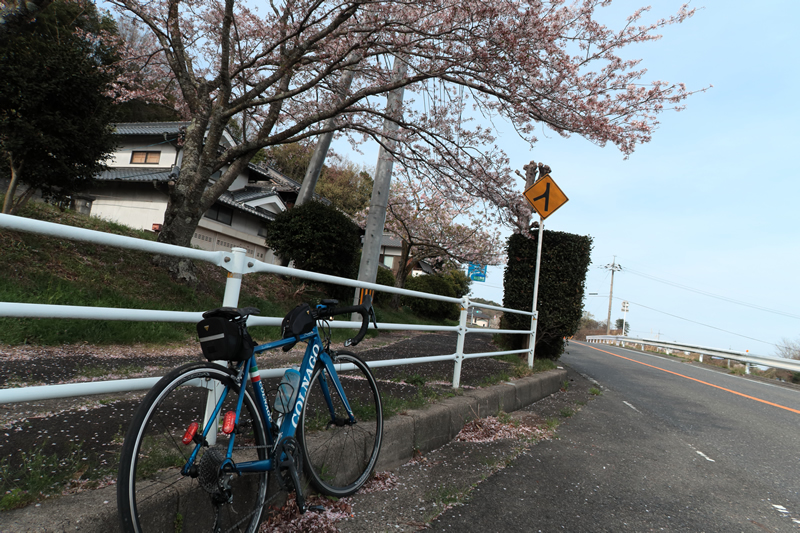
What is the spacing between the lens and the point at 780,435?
5.54 metres

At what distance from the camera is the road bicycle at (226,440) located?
1606 mm

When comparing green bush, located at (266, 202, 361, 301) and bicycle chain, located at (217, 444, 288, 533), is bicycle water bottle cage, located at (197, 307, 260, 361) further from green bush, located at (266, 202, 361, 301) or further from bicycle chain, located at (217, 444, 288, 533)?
green bush, located at (266, 202, 361, 301)

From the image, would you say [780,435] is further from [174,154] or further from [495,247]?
[174,154]

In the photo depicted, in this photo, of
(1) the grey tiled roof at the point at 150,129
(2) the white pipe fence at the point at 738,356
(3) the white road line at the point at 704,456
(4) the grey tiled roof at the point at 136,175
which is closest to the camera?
(3) the white road line at the point at 704,456

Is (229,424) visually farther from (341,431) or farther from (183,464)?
(341,431)

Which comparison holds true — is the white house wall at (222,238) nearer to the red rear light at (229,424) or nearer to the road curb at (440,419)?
the road curb at (440,419)

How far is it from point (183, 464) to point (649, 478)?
11.4 feet

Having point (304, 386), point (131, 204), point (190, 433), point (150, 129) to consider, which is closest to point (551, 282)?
point (304, 386)

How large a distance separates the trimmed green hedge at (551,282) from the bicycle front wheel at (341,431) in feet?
21.6

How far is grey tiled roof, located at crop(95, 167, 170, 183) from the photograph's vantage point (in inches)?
772

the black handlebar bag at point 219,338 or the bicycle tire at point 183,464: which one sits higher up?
the black handlebar bag at point 219,338

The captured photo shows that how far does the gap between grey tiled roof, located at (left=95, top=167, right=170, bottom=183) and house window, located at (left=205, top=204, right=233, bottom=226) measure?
96.1 inches

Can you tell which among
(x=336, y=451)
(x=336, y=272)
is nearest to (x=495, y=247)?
(x=336, y=272)

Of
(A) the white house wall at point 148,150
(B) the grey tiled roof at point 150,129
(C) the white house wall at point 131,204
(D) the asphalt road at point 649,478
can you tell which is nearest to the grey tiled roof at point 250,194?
(A) the white house wall at point 148,150
